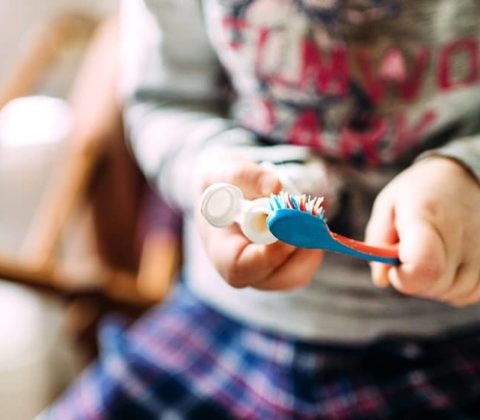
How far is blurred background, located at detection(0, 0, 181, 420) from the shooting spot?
0.57 metres

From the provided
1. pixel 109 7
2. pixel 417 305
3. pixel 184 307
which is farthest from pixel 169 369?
pixel 109 7

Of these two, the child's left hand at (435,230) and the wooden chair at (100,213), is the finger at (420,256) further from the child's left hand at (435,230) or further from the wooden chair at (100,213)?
the wooden chair at (100,213)

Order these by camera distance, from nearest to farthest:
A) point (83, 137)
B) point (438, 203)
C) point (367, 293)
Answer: point (438, 203) < point (367, 293) < point (83, 137)

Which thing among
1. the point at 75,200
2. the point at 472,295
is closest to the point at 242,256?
the point at 472,295

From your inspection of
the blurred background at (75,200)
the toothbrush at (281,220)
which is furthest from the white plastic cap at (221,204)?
the blurred background at (75,200)

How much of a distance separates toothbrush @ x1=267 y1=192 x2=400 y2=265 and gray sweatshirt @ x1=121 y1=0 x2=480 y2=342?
2.5 inches

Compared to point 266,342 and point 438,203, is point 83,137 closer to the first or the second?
point 266,342

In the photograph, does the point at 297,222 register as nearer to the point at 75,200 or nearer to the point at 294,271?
the point at 294,271

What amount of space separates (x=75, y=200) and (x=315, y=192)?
297mm

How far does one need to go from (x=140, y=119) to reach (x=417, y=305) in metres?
0.22

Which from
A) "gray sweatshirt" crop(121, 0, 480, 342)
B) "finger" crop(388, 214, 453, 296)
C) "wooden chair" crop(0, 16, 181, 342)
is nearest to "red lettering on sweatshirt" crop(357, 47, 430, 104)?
"gray sweatshirt" crop(121, 0, 480, 342)

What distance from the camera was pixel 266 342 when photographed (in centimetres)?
45

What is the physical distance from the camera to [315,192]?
35 cm

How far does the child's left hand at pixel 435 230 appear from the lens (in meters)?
0.29
